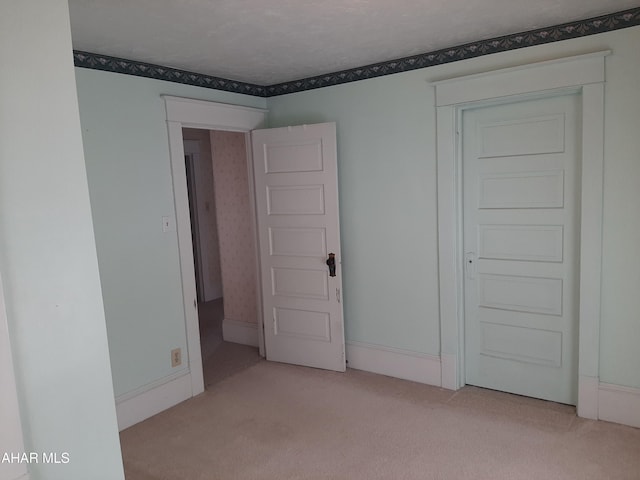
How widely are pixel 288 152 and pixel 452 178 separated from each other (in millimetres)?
1310

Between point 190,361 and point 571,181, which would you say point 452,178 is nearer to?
point 571,181

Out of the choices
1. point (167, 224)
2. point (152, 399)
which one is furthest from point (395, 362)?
point (167, 224)

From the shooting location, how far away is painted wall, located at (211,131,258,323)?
4.59m

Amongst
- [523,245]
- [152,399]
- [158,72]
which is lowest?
[152,399]

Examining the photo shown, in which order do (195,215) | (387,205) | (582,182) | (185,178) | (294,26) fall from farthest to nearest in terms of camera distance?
1. (195,215)
2. (387,205)
3. (185,178)
4. (582,182)
5. (294,26)

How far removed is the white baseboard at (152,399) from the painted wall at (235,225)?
1242 millimetres

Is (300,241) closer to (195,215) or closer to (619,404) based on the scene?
(619,404)

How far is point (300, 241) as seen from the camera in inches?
153

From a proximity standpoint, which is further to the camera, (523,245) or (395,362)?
(395,362)

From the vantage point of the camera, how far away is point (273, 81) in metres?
3.88

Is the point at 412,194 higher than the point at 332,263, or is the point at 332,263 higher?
the point at 412,194

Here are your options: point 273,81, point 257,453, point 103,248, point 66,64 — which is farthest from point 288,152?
point 66,64

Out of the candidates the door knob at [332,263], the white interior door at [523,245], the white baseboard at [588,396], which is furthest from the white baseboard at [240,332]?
the white baseboard at [588,396]

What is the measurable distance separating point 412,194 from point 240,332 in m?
2.29
